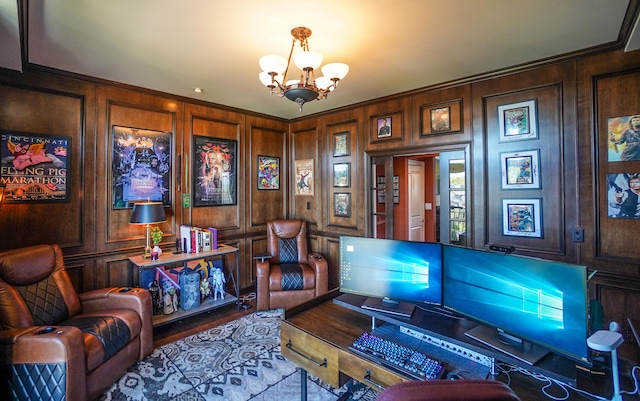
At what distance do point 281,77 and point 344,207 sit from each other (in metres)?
2.42

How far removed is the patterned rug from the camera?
7.48 feet

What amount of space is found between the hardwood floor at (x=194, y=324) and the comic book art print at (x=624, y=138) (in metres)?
4.14

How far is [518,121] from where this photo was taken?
3027 millimetres

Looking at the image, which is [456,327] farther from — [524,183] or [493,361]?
[524,183]

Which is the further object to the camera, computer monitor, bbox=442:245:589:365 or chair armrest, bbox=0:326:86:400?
chair armrest, bbox=0:326:86:400

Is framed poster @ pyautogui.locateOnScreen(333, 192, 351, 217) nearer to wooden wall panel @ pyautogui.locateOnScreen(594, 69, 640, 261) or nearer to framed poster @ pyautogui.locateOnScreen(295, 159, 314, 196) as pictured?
framed poster @ pyautogui.locateOnScreen(295, 159, 314, 196)

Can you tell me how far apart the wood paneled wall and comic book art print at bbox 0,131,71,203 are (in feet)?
0.25

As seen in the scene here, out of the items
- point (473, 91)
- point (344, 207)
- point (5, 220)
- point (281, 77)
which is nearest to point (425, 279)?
point (281, 77)

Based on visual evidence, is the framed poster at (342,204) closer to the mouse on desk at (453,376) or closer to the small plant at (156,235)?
the small plant at (156,235)

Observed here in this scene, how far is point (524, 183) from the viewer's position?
9.83 feet

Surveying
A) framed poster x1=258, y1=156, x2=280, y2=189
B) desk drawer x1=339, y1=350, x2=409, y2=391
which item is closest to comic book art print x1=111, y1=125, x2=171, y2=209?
framed poster x1=258, y1=156, x2=280, y2=189

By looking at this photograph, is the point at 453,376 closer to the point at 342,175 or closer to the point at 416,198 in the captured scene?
the point at 342,175

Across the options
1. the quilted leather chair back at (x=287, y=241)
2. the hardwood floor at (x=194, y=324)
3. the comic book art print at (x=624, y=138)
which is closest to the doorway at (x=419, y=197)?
the quilted leather chair back at (x=287, y=241)

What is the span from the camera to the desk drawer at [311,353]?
5.03 ft
